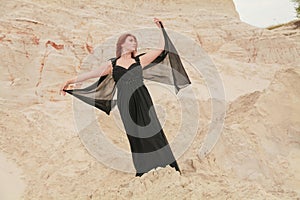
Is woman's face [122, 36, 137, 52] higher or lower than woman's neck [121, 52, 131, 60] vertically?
higher

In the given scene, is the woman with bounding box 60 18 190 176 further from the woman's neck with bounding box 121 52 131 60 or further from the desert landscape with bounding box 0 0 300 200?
the desert landscape with bounding box 0 0 300 200

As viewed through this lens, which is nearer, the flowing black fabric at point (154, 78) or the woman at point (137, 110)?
the woman at point (137, 110)

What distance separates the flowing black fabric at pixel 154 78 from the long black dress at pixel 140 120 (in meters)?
0.21

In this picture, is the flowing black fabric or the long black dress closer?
the long black dress

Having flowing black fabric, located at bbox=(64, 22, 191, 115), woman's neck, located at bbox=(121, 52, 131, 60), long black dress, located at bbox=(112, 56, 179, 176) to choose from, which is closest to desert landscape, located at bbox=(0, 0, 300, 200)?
long black dress, located at bbox=(112, 56, 179, 176)

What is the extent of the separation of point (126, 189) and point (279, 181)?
1.64m

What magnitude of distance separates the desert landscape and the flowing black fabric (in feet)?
2.63

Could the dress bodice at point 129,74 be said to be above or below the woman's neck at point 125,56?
below

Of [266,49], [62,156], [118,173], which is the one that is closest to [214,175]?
[118,173]

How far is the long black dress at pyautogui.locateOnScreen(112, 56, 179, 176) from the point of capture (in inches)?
138

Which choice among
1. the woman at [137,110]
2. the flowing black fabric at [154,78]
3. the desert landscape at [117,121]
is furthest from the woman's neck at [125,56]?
the desert landscape at [117,121]

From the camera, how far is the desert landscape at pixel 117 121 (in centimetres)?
353

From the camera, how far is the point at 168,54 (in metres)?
3.82

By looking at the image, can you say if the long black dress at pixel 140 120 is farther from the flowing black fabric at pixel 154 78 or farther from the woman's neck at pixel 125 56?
the flowing black fabric at pixel 154 78
